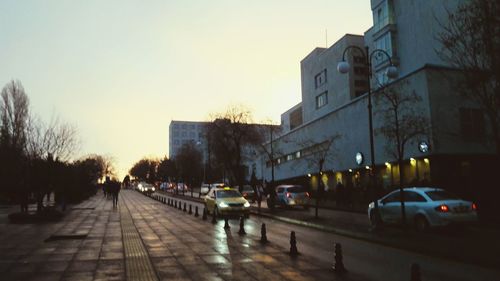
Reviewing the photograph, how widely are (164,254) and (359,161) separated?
29.2 m

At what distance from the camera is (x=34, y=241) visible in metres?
15.1

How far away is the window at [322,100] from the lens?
64812mm

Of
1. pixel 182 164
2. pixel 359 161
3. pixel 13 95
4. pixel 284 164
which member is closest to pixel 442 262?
pixel 359 161

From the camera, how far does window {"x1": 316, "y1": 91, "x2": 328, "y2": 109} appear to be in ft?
213

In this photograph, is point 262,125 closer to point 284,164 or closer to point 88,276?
point 284,164

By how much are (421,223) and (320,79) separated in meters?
51.2

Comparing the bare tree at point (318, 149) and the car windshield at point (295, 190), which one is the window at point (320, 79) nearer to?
the bare tree at point (318, 149)

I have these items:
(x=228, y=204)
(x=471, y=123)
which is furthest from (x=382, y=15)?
(x=228, y=204)

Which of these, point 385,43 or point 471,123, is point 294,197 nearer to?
point 471,123

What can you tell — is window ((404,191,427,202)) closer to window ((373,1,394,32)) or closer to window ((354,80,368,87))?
window ((373,1,394,32))

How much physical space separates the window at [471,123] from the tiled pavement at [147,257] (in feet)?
67.6

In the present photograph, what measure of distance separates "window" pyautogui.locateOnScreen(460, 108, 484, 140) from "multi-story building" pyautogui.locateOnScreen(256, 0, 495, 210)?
66mm

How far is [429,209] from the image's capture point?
16.2 meters

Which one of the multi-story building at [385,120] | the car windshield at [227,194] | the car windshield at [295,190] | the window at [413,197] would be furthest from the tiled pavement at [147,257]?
the car windshield at [295,190]
